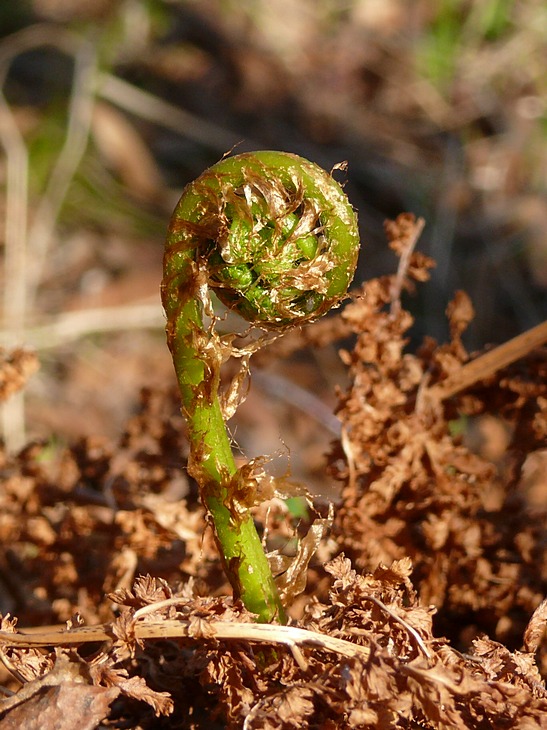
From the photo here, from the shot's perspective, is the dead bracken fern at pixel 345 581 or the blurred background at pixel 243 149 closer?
the dead bracken fern at pixel 345 581

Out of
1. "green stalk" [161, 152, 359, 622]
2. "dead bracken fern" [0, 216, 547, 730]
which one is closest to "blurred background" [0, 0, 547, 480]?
"dead bracken fern" [0, 216, 547, 730]

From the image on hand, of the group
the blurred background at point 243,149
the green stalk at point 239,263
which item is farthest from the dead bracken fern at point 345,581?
the blurred background at point 243,149

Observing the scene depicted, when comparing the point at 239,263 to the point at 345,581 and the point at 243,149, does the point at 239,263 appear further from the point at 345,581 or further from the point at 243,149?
the point at 243,149

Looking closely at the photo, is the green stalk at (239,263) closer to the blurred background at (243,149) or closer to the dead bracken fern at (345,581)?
the dead bracken fern at (345,581)

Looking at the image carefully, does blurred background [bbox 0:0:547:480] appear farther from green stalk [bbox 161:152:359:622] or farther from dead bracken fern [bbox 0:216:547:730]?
green stalk [bbox 161:152:359:622]

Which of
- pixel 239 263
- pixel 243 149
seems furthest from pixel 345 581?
pixel 243 149

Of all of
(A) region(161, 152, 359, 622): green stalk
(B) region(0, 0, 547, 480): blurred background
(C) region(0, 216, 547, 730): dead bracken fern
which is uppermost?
(B) region(0, 0, 547, 480): blurred background
